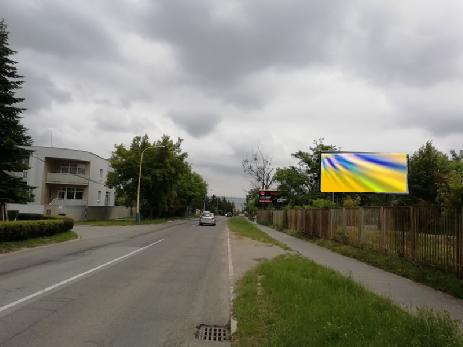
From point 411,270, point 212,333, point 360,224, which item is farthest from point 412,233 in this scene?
point 212,333

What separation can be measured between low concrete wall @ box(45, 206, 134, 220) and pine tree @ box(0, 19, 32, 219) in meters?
26.0

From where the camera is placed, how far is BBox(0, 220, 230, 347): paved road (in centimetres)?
650

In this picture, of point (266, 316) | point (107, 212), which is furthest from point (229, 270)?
point (107, 212)

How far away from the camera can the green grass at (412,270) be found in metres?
10.6

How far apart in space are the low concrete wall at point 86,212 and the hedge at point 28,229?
28.2 m

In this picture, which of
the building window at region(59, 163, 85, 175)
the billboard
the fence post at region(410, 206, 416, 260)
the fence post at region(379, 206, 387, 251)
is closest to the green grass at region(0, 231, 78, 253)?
the fence post at region(379, 206, 387, 251)

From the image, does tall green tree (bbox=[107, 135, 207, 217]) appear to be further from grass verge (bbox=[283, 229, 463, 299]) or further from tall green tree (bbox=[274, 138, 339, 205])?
grass verge (bbox=[283, 229, 463, 299])

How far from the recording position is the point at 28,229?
20.9m

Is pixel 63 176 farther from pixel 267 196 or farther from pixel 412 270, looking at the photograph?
pixel 412 270

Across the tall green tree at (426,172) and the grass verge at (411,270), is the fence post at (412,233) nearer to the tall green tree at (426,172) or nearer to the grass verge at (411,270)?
the grass verge at (411,270)

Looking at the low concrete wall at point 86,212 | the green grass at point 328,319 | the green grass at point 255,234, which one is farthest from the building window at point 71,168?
the green grass at point 328,319

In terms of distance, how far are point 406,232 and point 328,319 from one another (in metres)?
9.10

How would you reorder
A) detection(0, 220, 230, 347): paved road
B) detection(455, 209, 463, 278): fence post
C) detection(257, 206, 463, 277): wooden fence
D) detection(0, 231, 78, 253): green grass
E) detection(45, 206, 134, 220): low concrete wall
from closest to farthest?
detection(0, 220, 230, 347): paved road, detection(455, 209, 463, 278): fence post, detection(257, 206, 463, 277): wooden fence, detection(0, 231, 78, 253): green grass, detection(45, 206, 134, 220): low concrete wall

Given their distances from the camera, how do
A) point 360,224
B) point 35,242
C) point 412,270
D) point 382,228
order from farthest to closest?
point 35,242 < point 360,224 < point 382,228 < point 412,270
